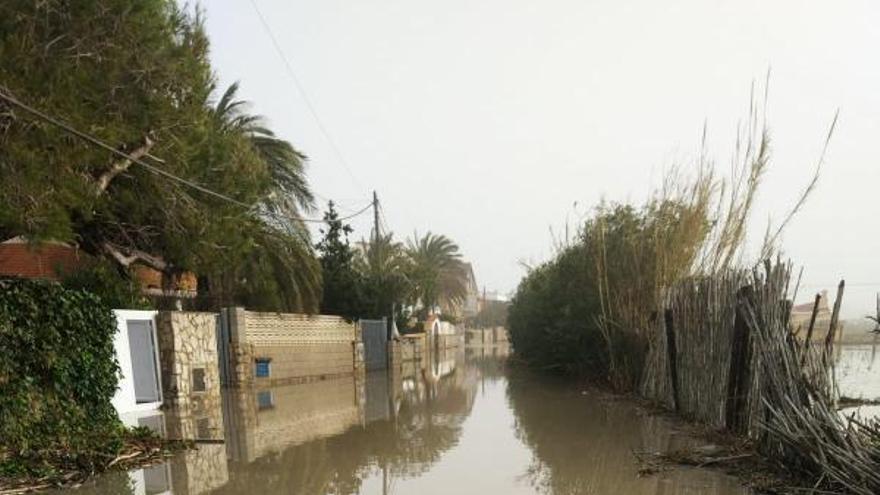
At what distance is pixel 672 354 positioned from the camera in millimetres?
9742

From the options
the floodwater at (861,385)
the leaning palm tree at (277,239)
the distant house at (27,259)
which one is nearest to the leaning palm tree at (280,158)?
the leaning palm tree at (277,239)

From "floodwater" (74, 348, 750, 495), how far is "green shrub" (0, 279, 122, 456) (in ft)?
3.87

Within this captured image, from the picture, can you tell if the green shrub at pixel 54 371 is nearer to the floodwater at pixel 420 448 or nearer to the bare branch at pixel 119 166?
the floodwater at pixel 420 448

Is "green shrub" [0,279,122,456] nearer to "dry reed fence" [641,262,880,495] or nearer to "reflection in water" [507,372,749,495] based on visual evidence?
"reflection in water" [507,372,749,495]

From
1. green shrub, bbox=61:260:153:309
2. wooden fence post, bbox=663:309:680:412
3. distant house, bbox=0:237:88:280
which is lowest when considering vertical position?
wooden fence post, bbox=663:309:680:412

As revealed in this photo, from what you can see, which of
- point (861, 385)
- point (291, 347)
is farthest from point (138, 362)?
point (861, 385)

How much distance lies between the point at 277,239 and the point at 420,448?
414 inches

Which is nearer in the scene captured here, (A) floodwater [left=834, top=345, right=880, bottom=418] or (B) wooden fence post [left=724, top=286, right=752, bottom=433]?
(B) wooden fence post [left=724, top=286, right=752, bottom=433]

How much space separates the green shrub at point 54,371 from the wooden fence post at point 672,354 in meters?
7.08

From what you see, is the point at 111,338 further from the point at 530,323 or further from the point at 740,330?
the point at 530,323

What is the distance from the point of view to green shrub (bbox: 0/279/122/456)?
7176 mm

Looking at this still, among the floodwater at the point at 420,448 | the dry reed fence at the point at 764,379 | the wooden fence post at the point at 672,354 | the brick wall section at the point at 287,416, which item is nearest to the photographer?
the dry reed fence at the point at 764,379

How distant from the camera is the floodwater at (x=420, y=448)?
6285 millimetres

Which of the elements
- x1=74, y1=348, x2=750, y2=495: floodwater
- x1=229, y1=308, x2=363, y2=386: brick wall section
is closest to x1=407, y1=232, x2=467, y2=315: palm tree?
x1=229, y1=308, x2=363, y2=386: brick wall section
